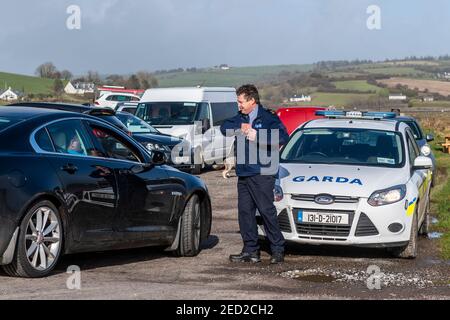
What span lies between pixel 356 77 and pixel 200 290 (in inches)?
2896

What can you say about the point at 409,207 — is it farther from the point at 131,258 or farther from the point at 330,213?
the point at 131,258

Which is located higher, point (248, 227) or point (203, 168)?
point (248, 227)

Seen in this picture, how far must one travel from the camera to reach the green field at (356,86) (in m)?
70.7

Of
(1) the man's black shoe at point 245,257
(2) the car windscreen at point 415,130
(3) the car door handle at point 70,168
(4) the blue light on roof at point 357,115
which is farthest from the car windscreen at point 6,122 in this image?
(2) the car windscreen at point 415,130

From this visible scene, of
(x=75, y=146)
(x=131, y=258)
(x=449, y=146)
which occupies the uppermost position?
(x=75, y=146)

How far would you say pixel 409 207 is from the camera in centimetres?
1064

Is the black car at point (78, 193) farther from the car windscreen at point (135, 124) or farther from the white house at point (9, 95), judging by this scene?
the white house at point (9, 95)

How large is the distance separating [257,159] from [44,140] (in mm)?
2527

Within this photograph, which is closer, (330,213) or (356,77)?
(330,213)

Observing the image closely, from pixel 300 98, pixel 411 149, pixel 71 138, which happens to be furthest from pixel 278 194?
pixel 300 98

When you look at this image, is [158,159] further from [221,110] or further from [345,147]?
[221,110]

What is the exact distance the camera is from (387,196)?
34.4 ft
